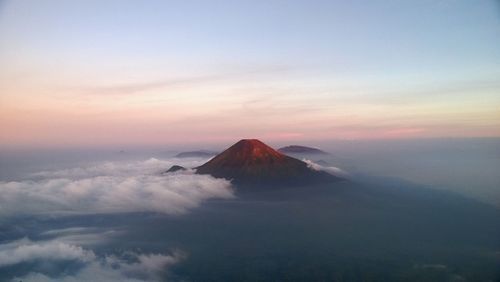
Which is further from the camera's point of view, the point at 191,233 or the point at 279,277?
→ the point at 191,233

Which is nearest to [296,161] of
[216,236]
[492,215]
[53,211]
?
[216,236]

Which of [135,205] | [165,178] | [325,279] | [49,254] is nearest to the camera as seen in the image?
[325,279]

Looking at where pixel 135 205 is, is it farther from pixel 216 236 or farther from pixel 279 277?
pixel 279 277

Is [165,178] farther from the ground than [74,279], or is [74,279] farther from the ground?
[165,178]

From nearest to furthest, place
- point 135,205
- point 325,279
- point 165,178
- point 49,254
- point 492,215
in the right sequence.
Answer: point 325,279
point 49,254
point 492,215
point 135,205
point 165,178

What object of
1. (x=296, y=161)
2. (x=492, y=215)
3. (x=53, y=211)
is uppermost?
(x=296, y=161)

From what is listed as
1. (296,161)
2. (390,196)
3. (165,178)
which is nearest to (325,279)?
(296,161)

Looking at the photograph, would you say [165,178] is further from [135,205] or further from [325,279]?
[325,279]
